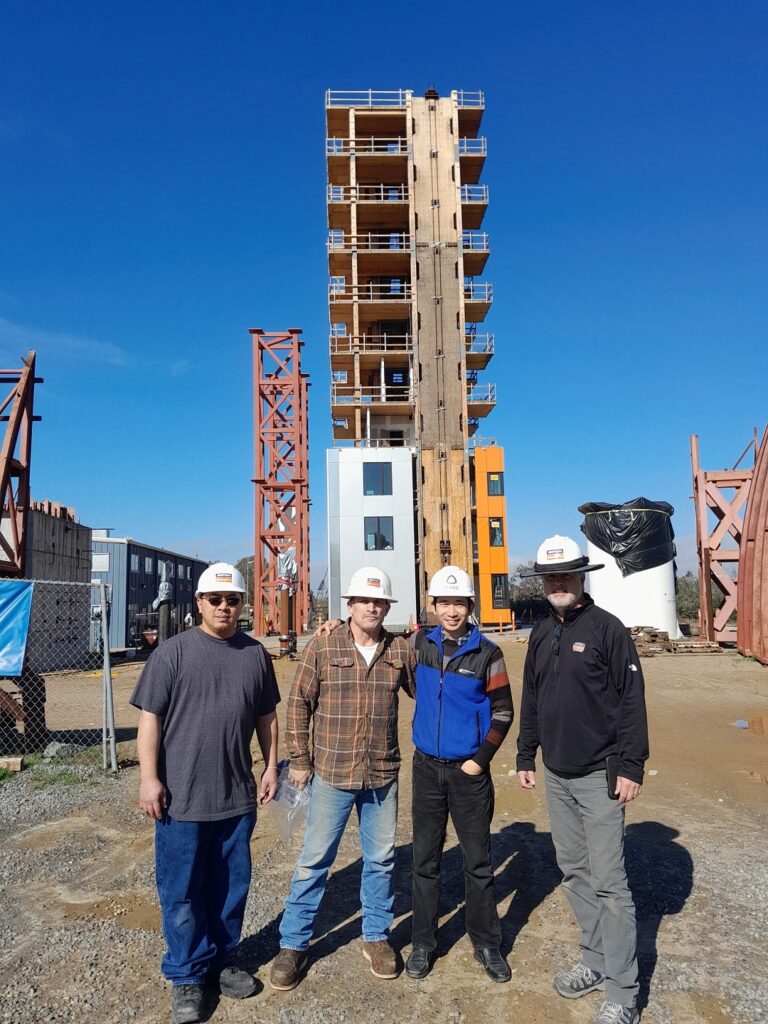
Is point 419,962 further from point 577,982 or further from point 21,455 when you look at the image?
point 21,455

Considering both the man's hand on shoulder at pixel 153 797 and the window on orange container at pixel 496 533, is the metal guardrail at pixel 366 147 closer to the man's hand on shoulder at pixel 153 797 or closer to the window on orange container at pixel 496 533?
the window on orange container at pixel 496 533

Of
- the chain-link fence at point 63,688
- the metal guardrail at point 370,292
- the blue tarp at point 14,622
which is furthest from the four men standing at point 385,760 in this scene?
the metal guardrail at point 370,292

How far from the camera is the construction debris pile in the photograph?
64.0 ft

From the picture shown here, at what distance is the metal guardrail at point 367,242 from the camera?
33.9 metres

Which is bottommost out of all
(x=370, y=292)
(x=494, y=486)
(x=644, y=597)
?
(x=644, y=597)

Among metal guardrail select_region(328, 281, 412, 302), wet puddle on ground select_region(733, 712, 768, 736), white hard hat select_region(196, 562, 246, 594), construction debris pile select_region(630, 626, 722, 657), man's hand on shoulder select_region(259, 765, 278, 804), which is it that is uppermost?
metal guardrail select_region(328, 281, 412, 302)

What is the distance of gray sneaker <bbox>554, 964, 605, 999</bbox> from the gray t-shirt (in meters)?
1.88

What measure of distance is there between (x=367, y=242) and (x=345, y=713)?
116 feet

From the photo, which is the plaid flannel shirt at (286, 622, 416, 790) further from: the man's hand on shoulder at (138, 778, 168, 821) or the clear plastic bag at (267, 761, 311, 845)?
the man's hand on shoulder at (138, 778, 168, 821)

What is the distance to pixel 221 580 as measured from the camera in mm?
3594

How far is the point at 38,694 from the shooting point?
28.5 feet

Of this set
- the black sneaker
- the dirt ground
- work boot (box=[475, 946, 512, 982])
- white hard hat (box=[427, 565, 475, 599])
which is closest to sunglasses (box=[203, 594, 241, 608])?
white hard hat (box=[427, 565, 475, 599])

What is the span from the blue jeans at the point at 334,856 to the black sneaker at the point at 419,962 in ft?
0.58

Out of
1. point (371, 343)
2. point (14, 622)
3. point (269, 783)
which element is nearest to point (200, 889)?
point (269, 783)
